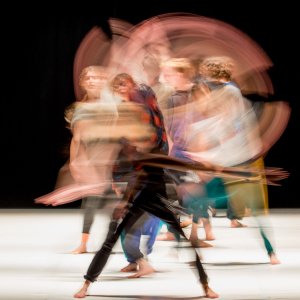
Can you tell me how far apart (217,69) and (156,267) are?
68.2 inches

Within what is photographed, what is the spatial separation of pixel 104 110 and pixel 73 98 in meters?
7.25

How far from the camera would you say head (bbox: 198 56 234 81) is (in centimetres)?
767

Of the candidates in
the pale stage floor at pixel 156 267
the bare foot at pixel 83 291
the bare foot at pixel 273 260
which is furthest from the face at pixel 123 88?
the bare foot at pixel 273 260

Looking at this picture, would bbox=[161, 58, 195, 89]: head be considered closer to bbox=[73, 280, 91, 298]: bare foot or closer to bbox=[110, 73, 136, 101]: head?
bbox=[110, 73, 136, 101]: head

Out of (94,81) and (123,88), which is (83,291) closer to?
(123,88)

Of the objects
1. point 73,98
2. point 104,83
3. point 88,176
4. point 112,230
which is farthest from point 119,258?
point 73,98

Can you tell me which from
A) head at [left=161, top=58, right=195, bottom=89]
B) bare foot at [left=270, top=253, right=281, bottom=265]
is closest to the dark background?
bare foot at [left=270, top=253, right=281, bottom=265]

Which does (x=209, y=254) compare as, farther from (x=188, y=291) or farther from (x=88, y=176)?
(x=188, y=291)

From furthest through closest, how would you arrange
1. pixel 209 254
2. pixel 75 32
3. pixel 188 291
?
pixel 75 32 < pixel 209 254 < pixel 188 291

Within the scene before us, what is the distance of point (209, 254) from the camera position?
335 inches

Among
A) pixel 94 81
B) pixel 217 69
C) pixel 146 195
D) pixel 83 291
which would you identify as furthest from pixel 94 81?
pixel 83 291

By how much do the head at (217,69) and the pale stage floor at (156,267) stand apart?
1.34 m

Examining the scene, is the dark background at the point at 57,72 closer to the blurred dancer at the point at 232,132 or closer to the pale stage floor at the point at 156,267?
the pale stage floor at the point at 156,267

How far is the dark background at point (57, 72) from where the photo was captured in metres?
14.0
